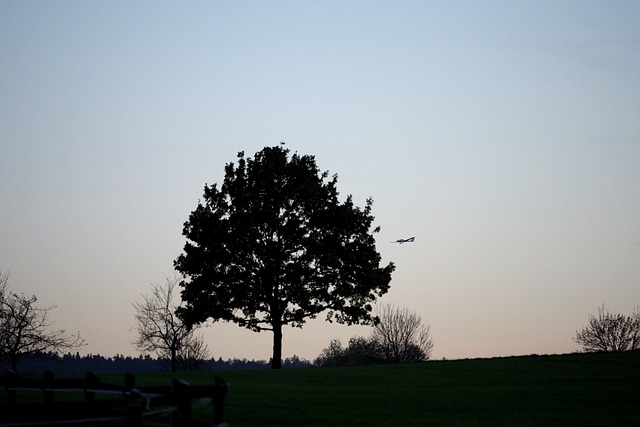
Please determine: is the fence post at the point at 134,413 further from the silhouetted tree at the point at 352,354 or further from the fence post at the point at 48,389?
the silhouetted tree at the point at 352,354

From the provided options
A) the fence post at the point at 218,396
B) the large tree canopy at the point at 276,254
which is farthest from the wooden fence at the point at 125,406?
the large tree canopy at the point at 276,254

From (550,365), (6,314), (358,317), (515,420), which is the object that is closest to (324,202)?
(358,317)

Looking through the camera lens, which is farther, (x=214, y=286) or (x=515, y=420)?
(x=214, y=286)

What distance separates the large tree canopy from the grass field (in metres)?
13.7

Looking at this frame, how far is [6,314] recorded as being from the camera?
79000 mm

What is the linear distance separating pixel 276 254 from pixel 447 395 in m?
33.5

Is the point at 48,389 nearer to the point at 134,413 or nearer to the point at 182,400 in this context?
the point at 182,400

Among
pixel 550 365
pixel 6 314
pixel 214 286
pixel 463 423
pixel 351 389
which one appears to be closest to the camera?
pixel 463 423

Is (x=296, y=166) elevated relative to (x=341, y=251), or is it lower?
elevated

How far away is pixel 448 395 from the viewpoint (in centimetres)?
3422

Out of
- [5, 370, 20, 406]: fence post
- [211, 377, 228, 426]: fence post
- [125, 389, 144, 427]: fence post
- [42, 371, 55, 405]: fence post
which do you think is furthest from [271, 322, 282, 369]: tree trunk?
[125, 389, 144, 427]: fence post

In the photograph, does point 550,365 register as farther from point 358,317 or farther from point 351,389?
point 358,317

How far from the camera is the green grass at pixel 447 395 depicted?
88.6ft

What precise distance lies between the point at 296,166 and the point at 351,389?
3261cm
